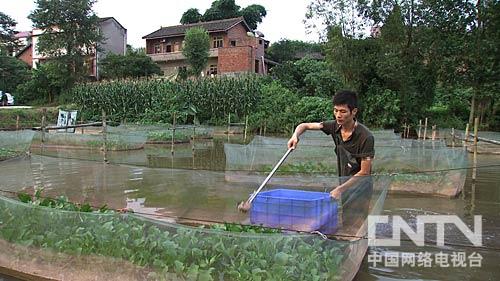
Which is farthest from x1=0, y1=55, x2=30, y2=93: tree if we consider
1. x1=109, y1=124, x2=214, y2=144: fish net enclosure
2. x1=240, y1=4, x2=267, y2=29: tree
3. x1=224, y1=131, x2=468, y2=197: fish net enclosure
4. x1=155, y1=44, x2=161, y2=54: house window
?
A: x1=224, y1=131, x2=468, y2=197: fish net enclosure

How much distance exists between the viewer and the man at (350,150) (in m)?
3.38

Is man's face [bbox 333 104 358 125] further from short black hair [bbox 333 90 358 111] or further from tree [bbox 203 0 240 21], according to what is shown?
tree [bbox 203 0 240 21]

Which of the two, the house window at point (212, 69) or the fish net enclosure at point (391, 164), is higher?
the house window at point (212, 69)

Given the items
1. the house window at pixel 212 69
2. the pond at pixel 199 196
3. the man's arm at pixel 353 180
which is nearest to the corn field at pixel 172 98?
the house window at pixel 212 69

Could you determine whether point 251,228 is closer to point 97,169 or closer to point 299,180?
point 299,180

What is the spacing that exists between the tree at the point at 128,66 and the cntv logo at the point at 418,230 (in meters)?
29.5

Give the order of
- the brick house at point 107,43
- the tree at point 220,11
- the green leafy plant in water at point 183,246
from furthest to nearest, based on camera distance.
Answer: the tree at point 220,11 < the brick house at point 107,43 < the green leafy plant in water at point 183,246

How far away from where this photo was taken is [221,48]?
3394cm

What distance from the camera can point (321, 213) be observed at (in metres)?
3.56

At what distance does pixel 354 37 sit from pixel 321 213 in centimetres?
1818

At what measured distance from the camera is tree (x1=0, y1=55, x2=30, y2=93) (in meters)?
34.7

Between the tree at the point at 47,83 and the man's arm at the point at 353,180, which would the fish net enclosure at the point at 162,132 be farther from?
the tree at the point at 47,83

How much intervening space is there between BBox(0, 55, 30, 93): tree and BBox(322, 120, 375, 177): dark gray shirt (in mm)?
36925

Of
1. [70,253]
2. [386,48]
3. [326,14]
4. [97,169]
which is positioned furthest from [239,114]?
[70,253]
